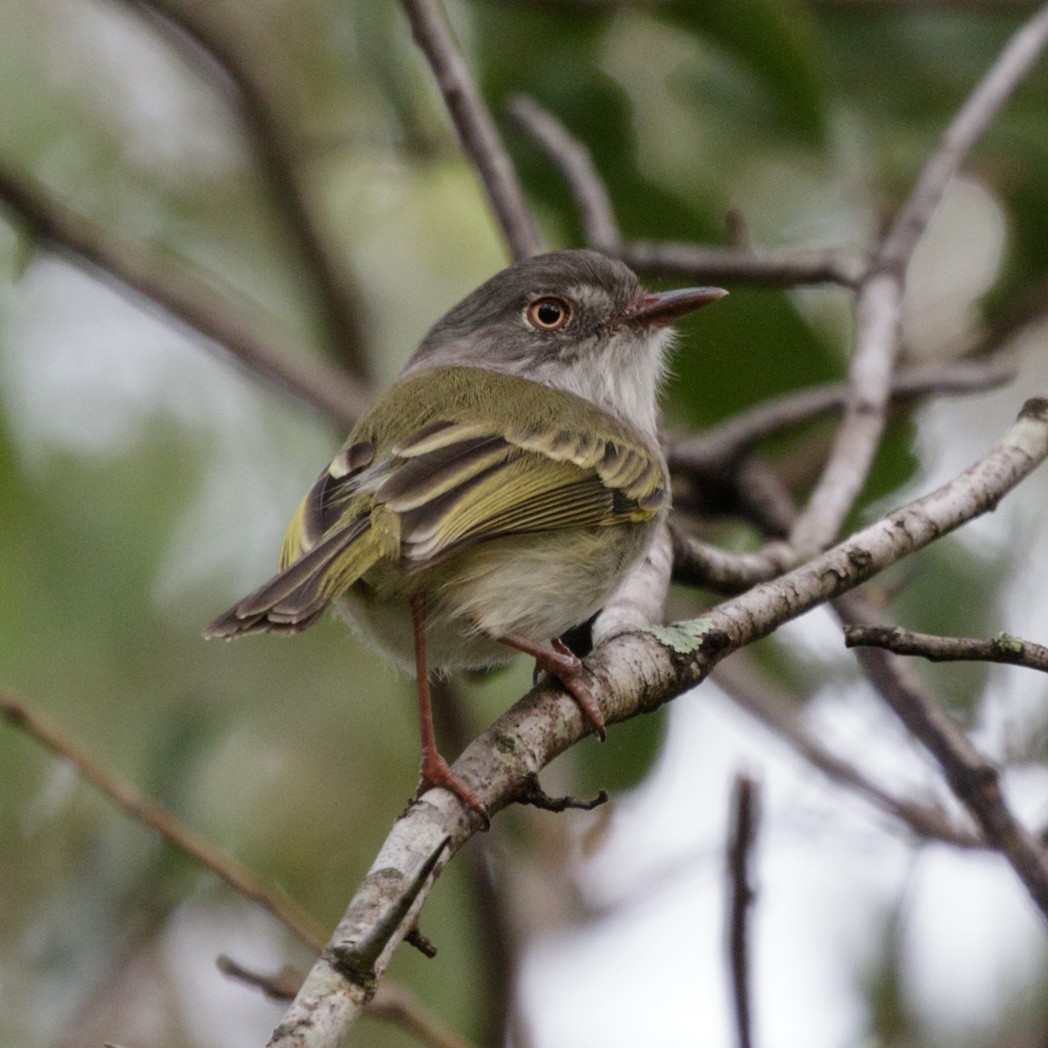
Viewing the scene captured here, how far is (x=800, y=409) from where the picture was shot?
13.5ft

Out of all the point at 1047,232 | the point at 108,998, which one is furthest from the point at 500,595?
the point at 1047,232

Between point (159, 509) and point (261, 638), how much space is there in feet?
2.29

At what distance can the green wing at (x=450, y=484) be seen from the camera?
2.75m

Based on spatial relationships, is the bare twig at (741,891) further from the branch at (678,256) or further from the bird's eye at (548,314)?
the branch at (678,256)

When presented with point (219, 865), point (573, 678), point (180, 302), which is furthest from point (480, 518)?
point (180, 302)

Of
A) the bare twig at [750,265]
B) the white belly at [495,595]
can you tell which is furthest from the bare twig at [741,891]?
the bare twig at [750,265]

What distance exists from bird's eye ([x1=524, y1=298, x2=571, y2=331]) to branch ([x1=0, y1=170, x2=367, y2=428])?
2.87 ft

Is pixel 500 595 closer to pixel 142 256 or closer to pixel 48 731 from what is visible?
pixel 48 731

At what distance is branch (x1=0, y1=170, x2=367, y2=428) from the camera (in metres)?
4.91

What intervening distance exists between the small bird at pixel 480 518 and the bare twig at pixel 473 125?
33cm

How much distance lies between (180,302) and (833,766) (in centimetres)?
254

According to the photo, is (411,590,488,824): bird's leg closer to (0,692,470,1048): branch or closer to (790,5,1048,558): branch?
(0,692,470,1048): branch

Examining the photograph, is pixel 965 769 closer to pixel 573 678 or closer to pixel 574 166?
pixel 573 678

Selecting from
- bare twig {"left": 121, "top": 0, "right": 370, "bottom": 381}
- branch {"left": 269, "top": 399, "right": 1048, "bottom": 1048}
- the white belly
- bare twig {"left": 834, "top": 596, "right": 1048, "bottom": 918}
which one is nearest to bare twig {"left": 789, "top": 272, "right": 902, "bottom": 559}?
bare twig {"left": 834, "top": 596, "right": 1048, "bottom": 918}
